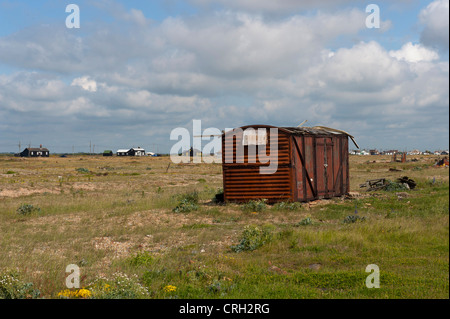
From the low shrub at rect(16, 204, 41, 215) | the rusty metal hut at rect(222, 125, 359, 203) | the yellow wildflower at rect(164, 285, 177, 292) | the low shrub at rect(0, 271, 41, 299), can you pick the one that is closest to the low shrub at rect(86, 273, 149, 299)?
the yellow wildflower at rect(164, 285, 177, 292)

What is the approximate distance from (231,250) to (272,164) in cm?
812

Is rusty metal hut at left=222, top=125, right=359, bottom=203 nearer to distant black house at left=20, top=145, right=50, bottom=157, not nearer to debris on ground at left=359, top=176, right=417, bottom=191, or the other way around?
debris on ground at left=359, top=176, right=417, bottom=191

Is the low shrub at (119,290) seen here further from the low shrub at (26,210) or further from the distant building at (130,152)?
the distant building at (130,152)

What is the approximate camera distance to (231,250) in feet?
32.4

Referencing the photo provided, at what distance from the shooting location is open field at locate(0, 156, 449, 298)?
6691mm

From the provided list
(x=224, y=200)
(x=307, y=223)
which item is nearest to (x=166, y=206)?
(x=224, y=200)

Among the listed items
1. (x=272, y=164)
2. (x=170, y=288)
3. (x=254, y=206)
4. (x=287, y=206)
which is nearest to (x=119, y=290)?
(x=170, y=288)

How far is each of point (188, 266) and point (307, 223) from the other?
5.90 meters

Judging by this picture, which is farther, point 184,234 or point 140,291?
point 184,234
